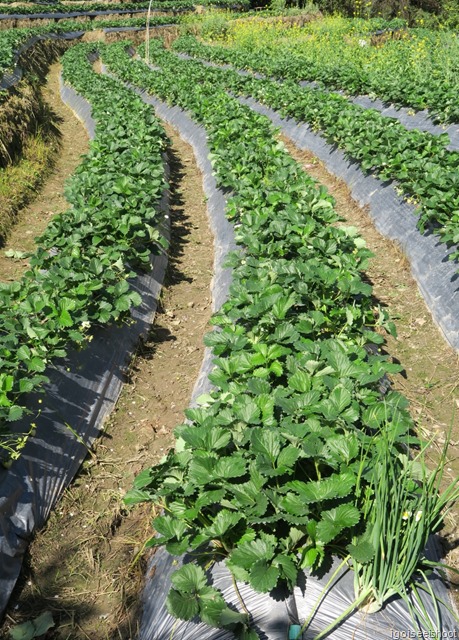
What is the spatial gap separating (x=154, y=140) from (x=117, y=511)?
666cm

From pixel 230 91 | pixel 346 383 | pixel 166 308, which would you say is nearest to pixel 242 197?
pixel 166 308

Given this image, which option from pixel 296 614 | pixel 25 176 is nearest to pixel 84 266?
pixel 296 614

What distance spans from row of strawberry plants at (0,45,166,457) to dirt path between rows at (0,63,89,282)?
116 centimetres

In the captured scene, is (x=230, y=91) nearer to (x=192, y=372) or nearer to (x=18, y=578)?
(x=192, y=372)

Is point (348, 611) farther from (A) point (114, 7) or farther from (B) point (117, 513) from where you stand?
(A) point (114, 7)

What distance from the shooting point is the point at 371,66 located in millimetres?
13734

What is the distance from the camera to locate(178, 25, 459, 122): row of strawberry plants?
9.34 meters

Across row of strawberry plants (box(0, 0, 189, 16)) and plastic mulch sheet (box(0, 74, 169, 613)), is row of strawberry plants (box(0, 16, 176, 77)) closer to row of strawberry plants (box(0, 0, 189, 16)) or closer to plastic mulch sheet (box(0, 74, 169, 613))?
row of strawberry plants (box(0, 0, 189, 16))

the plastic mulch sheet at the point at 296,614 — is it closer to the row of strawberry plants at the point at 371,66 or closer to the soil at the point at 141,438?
the soil at the point at 141,438

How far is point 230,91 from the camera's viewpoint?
13.8 metres

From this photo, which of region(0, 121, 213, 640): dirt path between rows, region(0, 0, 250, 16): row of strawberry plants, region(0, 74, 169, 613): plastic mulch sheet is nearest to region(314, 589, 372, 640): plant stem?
region(0, 121, 213, 640): dirt path between rows

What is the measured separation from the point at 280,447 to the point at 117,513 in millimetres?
1471

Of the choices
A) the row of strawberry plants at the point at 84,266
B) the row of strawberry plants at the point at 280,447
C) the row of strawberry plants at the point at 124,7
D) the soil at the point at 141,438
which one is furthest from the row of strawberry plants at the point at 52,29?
the row of strawberry plants at the point at 280,447

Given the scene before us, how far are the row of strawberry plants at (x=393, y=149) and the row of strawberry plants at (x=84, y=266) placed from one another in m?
2.81
